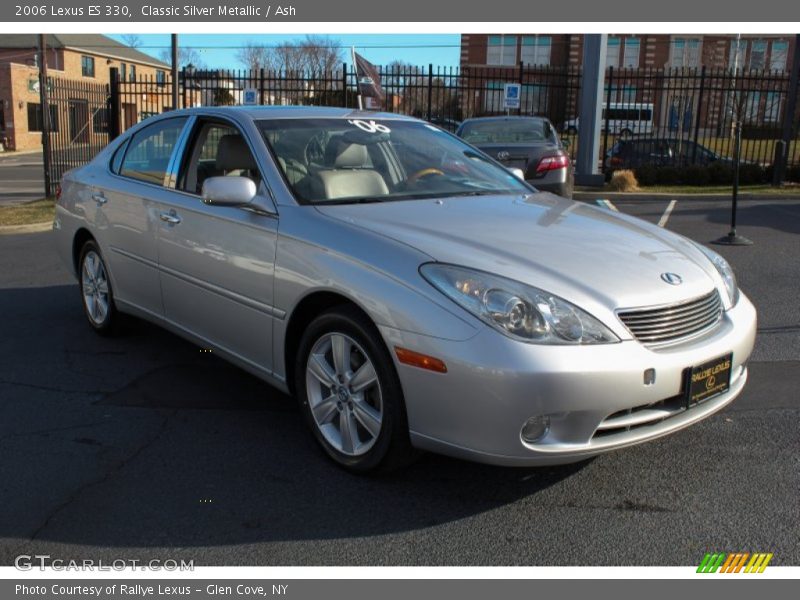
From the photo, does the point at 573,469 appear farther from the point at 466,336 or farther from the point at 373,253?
the point at 373,253

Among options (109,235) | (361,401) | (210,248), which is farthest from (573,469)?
(109,235)

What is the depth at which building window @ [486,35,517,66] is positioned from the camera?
54.7 meters

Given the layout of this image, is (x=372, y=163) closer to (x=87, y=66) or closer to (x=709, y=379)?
(x=709, y=379)

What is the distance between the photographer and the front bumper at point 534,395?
2.87m

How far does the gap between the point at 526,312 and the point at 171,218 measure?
249cm

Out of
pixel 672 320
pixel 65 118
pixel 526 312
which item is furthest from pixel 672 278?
pixel 65 118

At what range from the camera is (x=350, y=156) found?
4340mm

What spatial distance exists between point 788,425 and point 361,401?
2.28 metres

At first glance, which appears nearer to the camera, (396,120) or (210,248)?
(210,248)

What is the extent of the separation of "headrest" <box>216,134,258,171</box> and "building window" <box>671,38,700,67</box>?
168ft

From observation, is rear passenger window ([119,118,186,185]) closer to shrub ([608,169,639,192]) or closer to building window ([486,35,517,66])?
shrub ([608,169,639,192])

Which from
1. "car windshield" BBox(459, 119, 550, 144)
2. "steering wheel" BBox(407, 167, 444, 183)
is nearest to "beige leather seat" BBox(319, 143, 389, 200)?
"steering wheel" BBox(407, 167, 444, 183)

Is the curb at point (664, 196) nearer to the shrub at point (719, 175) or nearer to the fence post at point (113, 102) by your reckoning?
the shrub at point (719, 175)

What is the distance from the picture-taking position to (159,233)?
469cm
